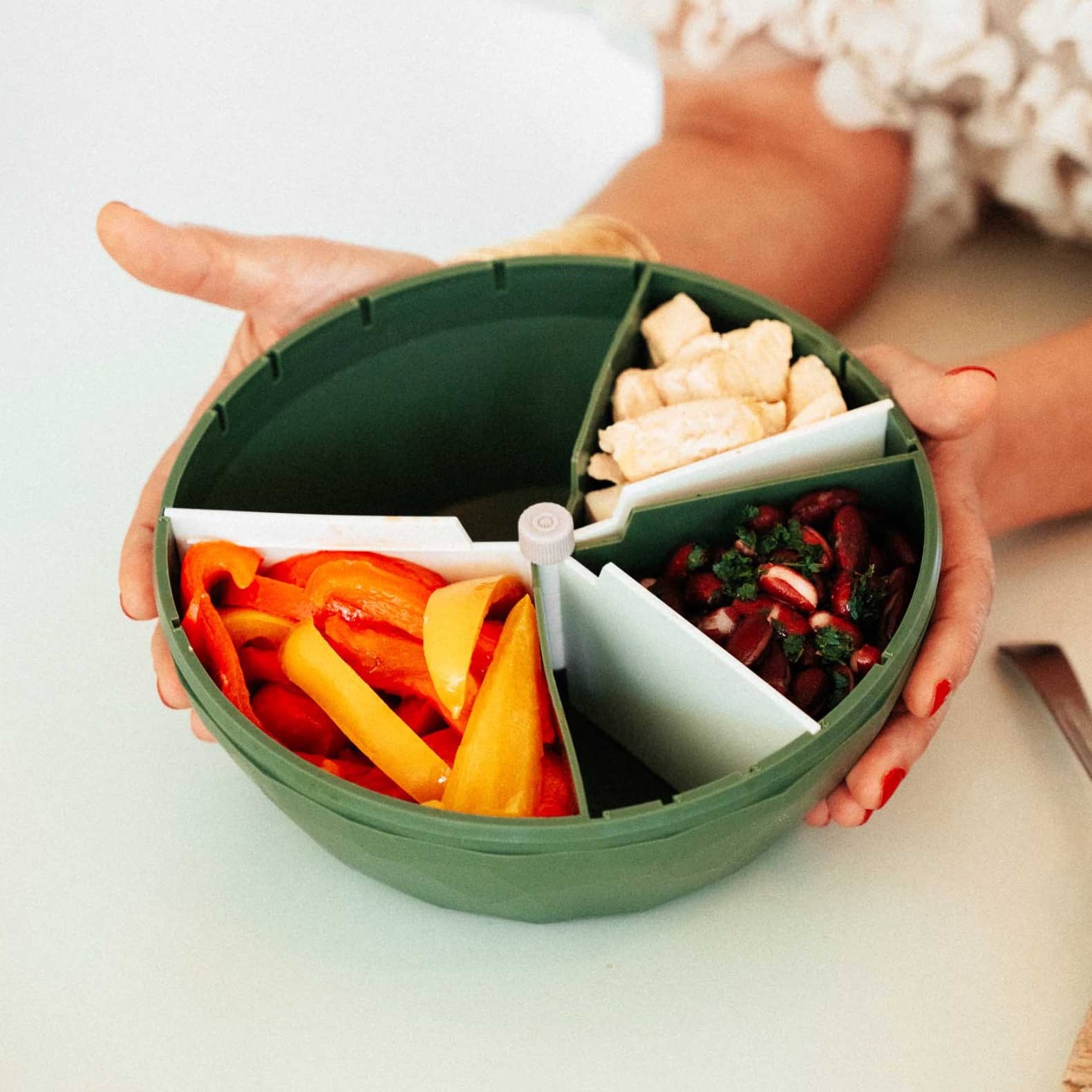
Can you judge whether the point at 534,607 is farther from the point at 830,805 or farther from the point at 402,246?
the point at 402,246

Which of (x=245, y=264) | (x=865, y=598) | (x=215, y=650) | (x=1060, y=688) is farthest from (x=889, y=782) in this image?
(x=245, y=264)

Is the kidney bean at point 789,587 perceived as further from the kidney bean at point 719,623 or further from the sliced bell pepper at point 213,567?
the sliced bell pepper at point 213,567

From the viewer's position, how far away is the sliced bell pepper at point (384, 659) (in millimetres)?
911

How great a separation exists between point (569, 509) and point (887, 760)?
285mm

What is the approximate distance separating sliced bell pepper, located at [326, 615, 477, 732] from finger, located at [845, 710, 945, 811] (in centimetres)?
28

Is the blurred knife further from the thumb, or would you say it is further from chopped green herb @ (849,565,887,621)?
the thumb

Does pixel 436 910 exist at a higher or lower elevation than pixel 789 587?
lower

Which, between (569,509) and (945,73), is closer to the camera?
(569,509)

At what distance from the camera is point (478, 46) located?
5.67ft

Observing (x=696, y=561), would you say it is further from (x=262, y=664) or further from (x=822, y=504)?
(x=262, y=664)

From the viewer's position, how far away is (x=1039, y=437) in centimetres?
115

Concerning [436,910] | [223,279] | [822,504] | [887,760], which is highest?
[223,279]

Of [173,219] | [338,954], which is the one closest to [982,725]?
[338,954]

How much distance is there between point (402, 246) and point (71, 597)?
561 millimetres
